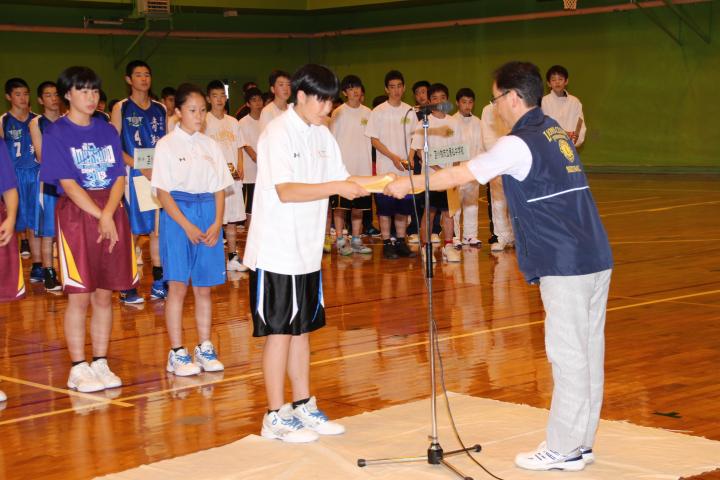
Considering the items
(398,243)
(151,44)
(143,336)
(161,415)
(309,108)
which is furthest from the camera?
(151,44)

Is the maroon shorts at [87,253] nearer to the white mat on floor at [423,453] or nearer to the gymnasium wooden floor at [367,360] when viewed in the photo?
the gymnasium wooden floor at [367,360]

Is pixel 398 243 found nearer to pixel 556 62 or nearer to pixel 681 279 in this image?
pixel 681 279

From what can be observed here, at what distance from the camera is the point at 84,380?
568 cm

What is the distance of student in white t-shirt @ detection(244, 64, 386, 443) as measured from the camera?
4469 mm

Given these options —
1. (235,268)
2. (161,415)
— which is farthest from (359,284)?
(161,415)

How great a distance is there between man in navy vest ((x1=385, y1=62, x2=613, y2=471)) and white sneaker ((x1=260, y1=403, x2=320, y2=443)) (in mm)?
989

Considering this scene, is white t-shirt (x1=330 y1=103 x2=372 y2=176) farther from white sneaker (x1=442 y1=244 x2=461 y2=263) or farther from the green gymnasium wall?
the green gymnasium wall

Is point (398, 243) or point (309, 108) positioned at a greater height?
point (309, 108)

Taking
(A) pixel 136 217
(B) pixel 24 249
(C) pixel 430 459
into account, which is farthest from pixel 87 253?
(B) pixel 24 249

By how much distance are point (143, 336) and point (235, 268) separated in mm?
3103

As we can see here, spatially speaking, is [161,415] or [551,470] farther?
[161,415]

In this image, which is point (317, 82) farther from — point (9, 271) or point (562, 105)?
point (562, 105)

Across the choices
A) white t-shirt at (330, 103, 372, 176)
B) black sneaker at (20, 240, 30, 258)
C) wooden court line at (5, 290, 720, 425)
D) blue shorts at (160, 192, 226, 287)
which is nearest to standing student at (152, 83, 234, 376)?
blue shorts at (160, 192, 226, 287)

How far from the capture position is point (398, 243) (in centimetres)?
1107
